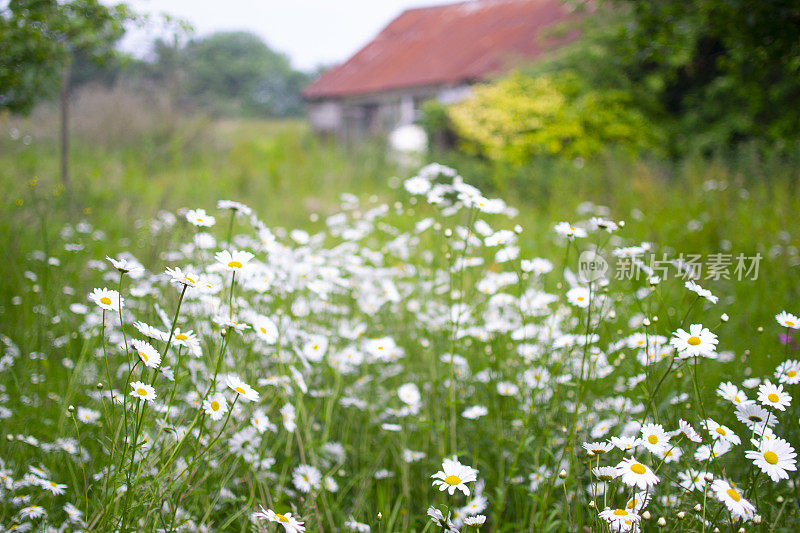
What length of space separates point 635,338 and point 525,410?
17.4 inches

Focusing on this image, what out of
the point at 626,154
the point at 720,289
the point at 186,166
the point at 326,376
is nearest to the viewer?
the point at 326,376

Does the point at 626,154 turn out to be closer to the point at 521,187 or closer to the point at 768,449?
the point at 521,187

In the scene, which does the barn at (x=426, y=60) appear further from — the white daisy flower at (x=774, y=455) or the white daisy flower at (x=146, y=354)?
the white daisy flower at (x=146, y=354)

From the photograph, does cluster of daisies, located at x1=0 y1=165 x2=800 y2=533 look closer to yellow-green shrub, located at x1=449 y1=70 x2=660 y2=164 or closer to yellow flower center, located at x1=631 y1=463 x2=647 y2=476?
yellow flower center, located at x1=631 y1=463 x2=647 y2=476

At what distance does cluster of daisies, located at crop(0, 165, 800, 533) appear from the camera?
1269 millimetres

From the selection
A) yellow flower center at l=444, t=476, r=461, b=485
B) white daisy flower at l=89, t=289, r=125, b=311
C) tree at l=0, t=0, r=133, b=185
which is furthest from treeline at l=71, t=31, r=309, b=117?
yellow flower center at l=444, t=476, r=461, b=485

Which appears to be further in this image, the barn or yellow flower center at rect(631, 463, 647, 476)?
the barn

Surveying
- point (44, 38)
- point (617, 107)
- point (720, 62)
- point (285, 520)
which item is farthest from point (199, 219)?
point (617, 107)

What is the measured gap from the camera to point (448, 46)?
14.5 metres

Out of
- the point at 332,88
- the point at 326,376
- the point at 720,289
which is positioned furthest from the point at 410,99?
the point at 326,376

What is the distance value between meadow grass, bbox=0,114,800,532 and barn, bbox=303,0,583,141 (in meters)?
8.34

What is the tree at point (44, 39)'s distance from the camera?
2.99 metres

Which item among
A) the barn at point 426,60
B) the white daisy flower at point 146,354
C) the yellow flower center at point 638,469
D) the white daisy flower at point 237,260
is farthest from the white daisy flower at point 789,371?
the barn at point 426,60

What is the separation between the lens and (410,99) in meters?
14.3
